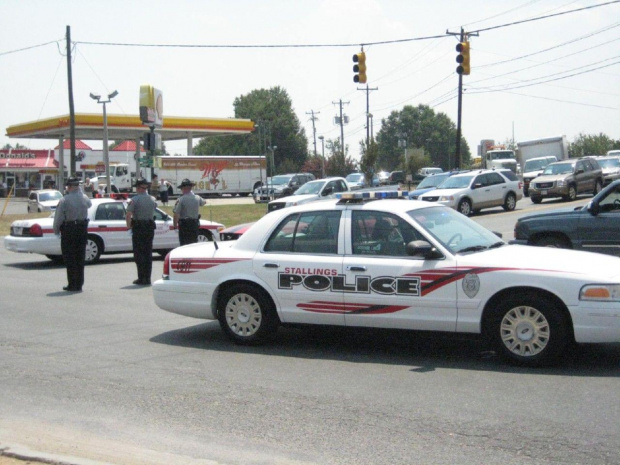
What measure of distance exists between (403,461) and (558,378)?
2.40m

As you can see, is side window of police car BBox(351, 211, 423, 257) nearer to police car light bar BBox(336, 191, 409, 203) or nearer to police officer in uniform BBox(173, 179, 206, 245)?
police car light bar BBox(336, 191, 409, 203)

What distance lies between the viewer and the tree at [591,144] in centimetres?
10756

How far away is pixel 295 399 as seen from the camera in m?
6.61

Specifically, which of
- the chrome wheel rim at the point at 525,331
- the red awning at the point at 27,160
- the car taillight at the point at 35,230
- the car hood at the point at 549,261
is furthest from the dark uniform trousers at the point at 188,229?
the red awning at the point at 27,160

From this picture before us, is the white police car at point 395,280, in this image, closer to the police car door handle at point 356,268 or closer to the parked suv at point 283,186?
the police car door handle at point 356,268

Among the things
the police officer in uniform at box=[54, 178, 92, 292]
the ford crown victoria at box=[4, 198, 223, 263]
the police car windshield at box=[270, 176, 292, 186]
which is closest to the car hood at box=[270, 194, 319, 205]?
the ford crown victoria at box=[4, 198, 223, 263]

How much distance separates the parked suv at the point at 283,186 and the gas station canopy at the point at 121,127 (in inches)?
336

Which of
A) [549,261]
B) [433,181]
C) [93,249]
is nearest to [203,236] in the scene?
[93,249]

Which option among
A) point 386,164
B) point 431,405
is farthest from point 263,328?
point 386,164

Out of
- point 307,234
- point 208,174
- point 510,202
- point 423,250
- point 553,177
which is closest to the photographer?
point 423,250

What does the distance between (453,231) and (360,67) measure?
16.8 m

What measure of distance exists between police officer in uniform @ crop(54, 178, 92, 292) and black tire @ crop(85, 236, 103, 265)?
457 centimetres

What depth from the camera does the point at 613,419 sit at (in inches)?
227

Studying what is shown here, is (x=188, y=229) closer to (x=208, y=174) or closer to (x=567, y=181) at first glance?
(x=567, y=181)
